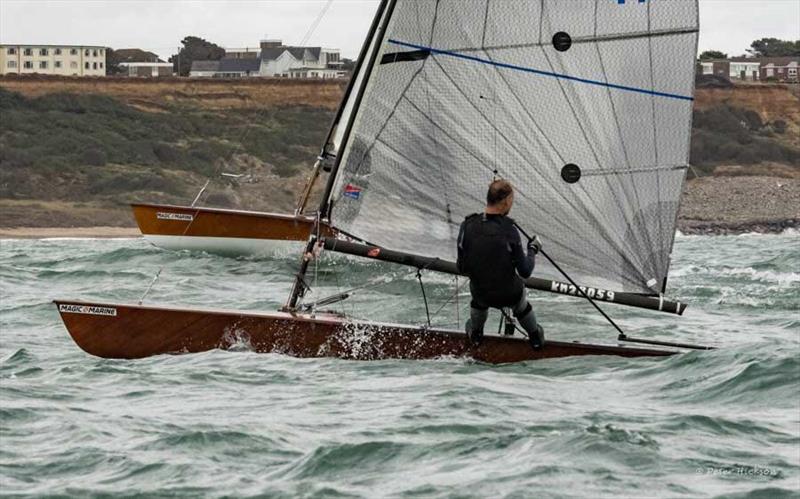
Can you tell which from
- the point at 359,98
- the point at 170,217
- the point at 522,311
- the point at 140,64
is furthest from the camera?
the point at 140,64

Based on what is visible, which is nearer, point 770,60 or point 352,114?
point 352,114

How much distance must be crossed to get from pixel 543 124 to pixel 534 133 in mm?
108

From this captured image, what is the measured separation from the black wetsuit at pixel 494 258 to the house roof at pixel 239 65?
9037cm

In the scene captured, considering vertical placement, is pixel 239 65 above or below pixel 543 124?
above

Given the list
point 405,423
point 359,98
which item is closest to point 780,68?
point 359,98

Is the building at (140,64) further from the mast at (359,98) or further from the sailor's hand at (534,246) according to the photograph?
the sailor's hand at (534,246)

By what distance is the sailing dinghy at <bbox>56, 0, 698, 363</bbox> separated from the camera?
14070 millimetres

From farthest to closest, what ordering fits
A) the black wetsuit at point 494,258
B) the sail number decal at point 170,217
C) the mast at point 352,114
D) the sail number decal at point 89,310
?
the sail number decal at point 170,217 < the mast at point 352,114 < the sail number decal at point 89,310 < the black wetsuit at point 494,258

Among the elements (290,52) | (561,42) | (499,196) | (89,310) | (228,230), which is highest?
(290,52)

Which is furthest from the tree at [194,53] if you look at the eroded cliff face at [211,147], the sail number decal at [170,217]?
the sail number decal at [170,217]

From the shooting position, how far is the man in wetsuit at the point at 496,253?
12.1 metres

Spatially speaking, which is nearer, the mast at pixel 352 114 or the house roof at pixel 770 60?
the mast at pixel 352 114

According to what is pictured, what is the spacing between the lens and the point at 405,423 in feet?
34.8

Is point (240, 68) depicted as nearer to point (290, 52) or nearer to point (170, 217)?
point (290, 52)
